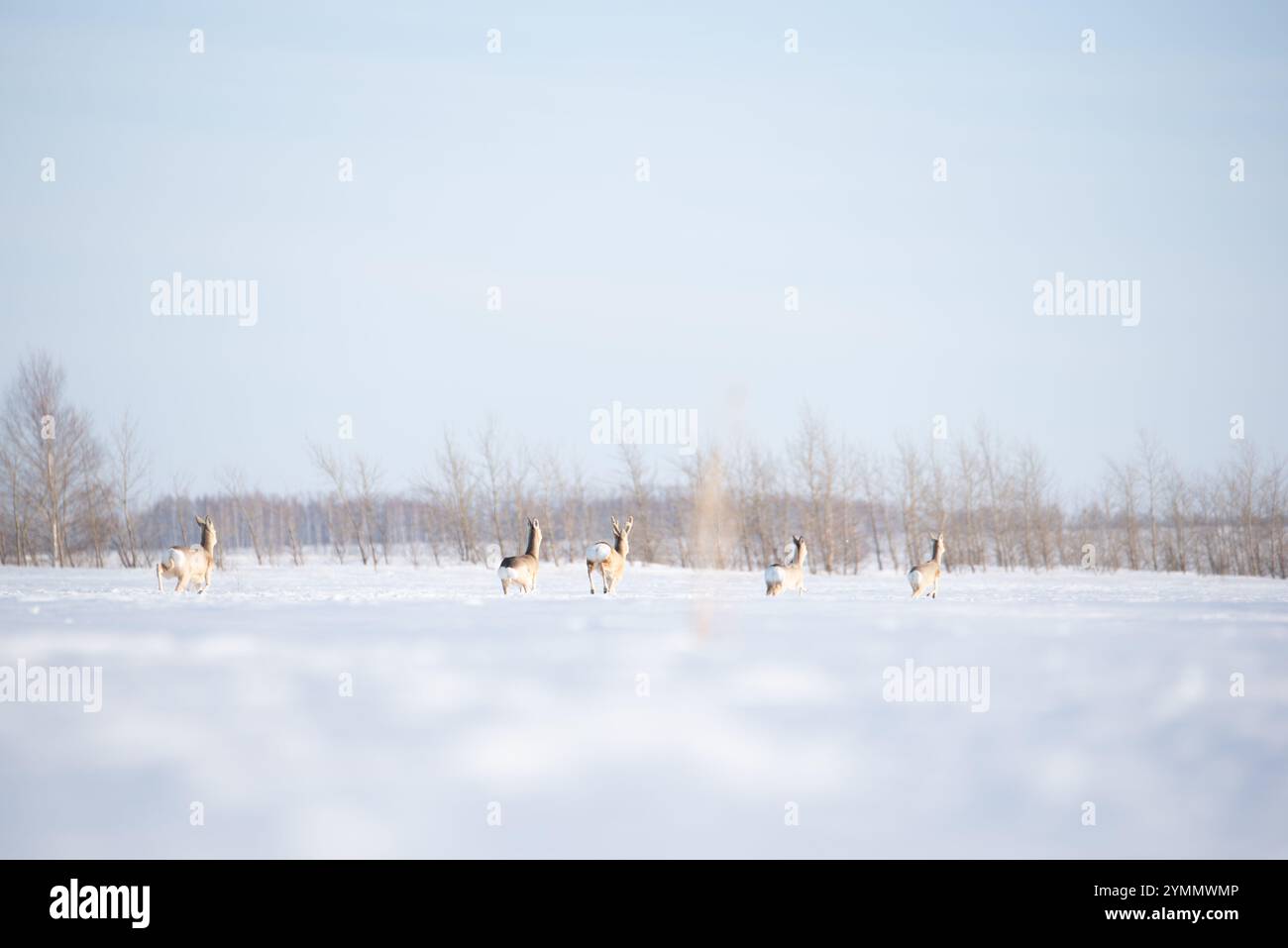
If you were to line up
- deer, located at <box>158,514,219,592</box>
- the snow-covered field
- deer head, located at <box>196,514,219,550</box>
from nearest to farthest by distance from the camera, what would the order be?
the snow-covered field
deer, located at <box>158,514,219,592</box>
deer head, located at <box>196,514,219,550</box>

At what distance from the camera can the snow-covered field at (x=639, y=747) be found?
5.71 metres

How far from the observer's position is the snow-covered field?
571 cm

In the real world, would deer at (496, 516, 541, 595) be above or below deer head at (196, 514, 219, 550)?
below

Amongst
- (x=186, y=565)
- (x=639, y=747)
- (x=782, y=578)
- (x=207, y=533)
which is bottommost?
(x=639, y=747)

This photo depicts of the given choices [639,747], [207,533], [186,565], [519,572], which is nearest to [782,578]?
[519,572]

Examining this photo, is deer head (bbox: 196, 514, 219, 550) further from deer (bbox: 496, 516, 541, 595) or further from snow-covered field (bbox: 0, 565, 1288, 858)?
snow-covered field (bbox: 0, 565, 1288, 858)

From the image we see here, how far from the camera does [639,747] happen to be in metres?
6.53

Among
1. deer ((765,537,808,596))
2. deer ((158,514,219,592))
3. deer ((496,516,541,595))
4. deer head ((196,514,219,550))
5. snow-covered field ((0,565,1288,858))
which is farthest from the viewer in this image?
deer head ((196,514,219,550))

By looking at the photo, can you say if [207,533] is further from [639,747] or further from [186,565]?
[639,747]

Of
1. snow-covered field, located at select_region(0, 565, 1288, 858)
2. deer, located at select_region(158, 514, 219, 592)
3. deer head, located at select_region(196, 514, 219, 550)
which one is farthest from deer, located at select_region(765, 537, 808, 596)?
deer head, located at select_region(196, 514, 219, 550)

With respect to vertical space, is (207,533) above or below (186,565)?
above
